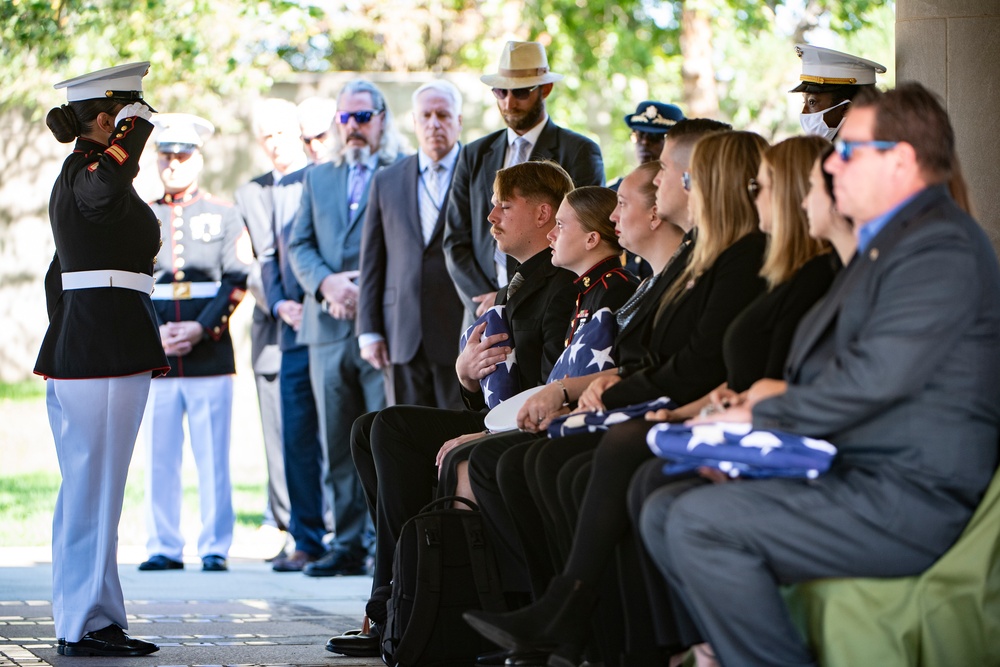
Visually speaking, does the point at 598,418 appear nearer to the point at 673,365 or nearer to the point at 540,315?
the point at 673,365

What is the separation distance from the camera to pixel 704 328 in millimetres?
4035

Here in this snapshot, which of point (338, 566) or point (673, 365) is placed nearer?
point (673, 365)

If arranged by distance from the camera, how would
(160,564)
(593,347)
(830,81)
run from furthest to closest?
(160,564)
(830,81)
(593,347)

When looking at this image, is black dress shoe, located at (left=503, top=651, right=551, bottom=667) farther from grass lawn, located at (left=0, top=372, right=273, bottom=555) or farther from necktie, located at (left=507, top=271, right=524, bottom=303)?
grass lawn, located at (left=0, top=372, right=273, bottom=555)

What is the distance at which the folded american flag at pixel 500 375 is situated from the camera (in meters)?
5.38

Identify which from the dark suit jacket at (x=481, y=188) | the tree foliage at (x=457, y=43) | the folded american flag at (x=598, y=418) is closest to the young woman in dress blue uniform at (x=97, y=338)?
the folded american flag at (x=598, y=418)

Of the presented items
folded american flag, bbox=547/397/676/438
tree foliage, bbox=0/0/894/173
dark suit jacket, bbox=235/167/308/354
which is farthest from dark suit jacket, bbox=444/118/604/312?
tree foliage, bbox=0/0/894/173

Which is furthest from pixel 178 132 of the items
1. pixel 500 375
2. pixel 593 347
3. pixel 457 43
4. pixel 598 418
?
pixel 457 43

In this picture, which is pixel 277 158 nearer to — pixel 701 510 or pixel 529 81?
pixel 529 81

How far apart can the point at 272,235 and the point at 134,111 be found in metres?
3.33

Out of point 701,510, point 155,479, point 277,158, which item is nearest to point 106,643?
point 701,510

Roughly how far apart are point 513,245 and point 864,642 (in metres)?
2.66

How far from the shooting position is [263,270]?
344 inches

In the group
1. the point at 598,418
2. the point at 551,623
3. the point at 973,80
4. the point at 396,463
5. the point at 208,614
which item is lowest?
the point at 208,614
